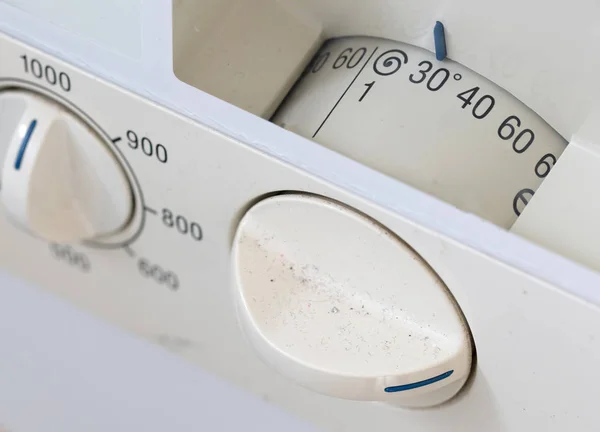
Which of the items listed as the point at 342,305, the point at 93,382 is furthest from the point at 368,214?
the point at 93,382

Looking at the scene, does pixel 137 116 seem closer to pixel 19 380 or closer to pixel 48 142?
pixel 48 142

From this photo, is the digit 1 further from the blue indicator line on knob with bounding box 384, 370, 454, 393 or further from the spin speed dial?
the blue indicator line on knob with bounding box 384, 370, 454, 393

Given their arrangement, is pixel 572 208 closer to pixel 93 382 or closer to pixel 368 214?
pixel 368 214

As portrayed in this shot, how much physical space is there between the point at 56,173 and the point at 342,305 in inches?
5.6

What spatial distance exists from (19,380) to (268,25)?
0.91 ft

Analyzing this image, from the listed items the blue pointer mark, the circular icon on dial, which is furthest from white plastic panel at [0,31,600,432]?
the blue pointer mark

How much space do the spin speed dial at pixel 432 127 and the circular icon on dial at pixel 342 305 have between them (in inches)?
1.6

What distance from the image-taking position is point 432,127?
0.37 meters

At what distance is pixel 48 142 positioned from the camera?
373mm

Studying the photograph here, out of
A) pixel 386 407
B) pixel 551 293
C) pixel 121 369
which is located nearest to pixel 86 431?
pixel 121 369

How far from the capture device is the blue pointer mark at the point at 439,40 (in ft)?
1.32

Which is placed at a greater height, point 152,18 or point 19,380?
point 152,18

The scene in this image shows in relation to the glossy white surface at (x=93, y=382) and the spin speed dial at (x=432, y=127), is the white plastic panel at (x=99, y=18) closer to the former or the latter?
the spin speed dial at (x=432, y=127)

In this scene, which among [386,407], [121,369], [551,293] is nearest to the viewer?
[551,293]
